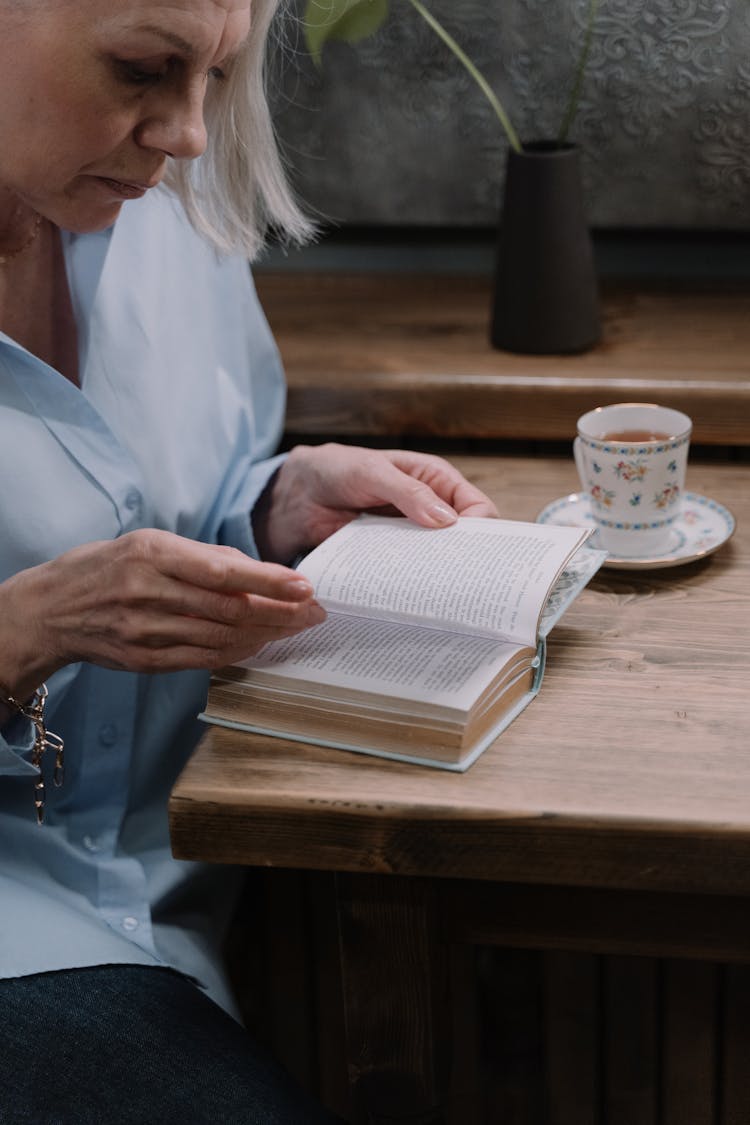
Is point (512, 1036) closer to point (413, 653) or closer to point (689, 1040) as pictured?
point (689, 1040)

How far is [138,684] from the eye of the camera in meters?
1.29

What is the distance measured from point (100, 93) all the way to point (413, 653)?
498 millimetres

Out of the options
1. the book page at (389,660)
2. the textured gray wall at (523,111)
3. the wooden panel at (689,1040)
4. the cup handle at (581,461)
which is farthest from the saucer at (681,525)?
the textured gray wall at (523,111)

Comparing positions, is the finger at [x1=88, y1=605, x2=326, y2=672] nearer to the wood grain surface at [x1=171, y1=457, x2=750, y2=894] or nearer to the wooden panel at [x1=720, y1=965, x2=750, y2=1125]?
the wood grain surface at [x1=171, y1=457, x2=750, y2=894]

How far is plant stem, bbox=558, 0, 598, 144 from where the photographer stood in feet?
5.36

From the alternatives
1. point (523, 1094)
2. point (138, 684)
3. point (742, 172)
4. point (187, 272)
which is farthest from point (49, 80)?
point (523, 1094)

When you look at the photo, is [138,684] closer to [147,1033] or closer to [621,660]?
[147,1033]

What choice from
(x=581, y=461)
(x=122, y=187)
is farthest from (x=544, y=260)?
(x=122, y=187)

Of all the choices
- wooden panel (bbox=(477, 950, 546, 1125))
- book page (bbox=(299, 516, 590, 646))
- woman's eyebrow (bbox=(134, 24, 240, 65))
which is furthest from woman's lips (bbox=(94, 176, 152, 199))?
wooden panel (bbox=(477, 950, 546, 1125))

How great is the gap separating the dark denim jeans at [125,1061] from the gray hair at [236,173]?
0.76 meters

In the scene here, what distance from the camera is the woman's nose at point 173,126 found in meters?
1.08

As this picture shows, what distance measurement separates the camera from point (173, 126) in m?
1.09

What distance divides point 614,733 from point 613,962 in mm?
578

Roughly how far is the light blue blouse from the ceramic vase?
1.16 ft
